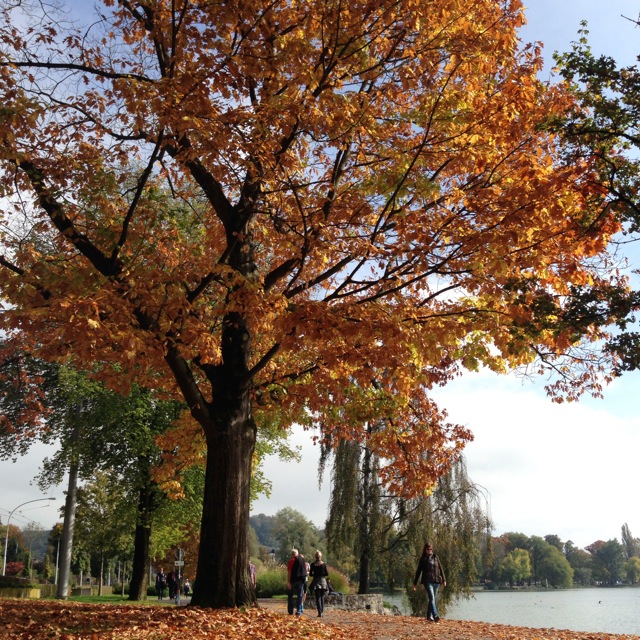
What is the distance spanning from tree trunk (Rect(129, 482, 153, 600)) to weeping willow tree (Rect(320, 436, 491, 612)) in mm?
7446

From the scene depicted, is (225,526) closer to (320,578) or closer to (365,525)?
(320,578)

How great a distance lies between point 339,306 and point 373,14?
13.7ft

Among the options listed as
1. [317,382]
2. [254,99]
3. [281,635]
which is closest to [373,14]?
[254,99]

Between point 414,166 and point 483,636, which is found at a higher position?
point 414,166

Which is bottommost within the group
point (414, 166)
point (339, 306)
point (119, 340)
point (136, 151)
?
point (119, 340)

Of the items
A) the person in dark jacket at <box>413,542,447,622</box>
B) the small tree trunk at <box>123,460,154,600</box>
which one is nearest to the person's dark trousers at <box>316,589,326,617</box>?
the person in dark jacket at <box>413,542,447,622</box>

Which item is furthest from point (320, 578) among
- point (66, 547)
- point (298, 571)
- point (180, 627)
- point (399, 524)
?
point (66, 547)

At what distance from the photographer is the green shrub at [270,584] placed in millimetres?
37406

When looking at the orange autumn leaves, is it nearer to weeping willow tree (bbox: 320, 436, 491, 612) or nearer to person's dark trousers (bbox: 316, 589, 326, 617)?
person's dark trousers (bbox: 316, 589, 326, 617)

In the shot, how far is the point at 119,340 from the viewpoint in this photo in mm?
8656

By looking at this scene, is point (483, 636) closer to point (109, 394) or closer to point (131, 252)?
point (131, 252)

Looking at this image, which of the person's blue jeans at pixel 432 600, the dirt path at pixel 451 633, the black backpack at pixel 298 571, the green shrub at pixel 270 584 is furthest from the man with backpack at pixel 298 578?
the green shrub at pixel 270 584

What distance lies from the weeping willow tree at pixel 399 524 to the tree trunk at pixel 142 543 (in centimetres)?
745

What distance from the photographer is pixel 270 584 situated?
37719 millimetres
